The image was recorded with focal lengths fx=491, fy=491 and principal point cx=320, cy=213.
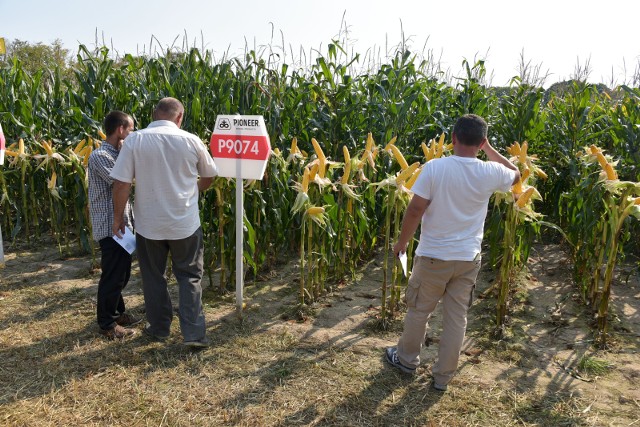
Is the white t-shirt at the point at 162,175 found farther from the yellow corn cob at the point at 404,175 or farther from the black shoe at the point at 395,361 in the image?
the black shoe at the point at 395,361

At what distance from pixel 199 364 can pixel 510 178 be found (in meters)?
2.46

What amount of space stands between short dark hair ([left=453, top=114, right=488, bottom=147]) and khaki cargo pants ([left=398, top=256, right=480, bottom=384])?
751mm

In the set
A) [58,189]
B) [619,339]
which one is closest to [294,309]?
[619,339]

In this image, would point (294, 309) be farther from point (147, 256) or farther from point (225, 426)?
point (225, 426)

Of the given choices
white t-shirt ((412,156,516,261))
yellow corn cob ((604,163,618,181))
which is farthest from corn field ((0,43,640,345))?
white t-shirt ((412,156,516,261))

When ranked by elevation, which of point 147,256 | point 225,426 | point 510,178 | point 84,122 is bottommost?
point 225,426

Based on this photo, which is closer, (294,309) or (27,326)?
(27,326)

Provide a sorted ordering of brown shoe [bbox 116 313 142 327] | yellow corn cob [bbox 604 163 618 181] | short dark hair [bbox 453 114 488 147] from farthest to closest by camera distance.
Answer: brown shoe [bbox 116 313 142 327], yellow corn cob [bbox 604 163 618 181], short dark hair [bbox 453 114 488 147]

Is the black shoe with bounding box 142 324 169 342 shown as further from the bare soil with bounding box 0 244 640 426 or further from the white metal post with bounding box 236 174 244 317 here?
the white metal post with bounding box 236 174 244 317

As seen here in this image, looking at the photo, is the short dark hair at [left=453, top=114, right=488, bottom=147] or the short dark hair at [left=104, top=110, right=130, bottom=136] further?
the short dark hair at [left=104, top=110, right=130, bottom=136]

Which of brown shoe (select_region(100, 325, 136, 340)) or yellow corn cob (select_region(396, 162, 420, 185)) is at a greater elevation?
yellow corn cob (select_region(396, 162, 420, 185))

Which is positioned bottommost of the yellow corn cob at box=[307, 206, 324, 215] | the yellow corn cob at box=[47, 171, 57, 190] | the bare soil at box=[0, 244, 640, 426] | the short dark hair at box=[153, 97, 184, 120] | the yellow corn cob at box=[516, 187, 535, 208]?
the bare soil at box=[0, 244, 640, 426]

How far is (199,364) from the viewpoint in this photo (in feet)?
11.5

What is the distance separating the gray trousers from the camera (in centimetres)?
368
